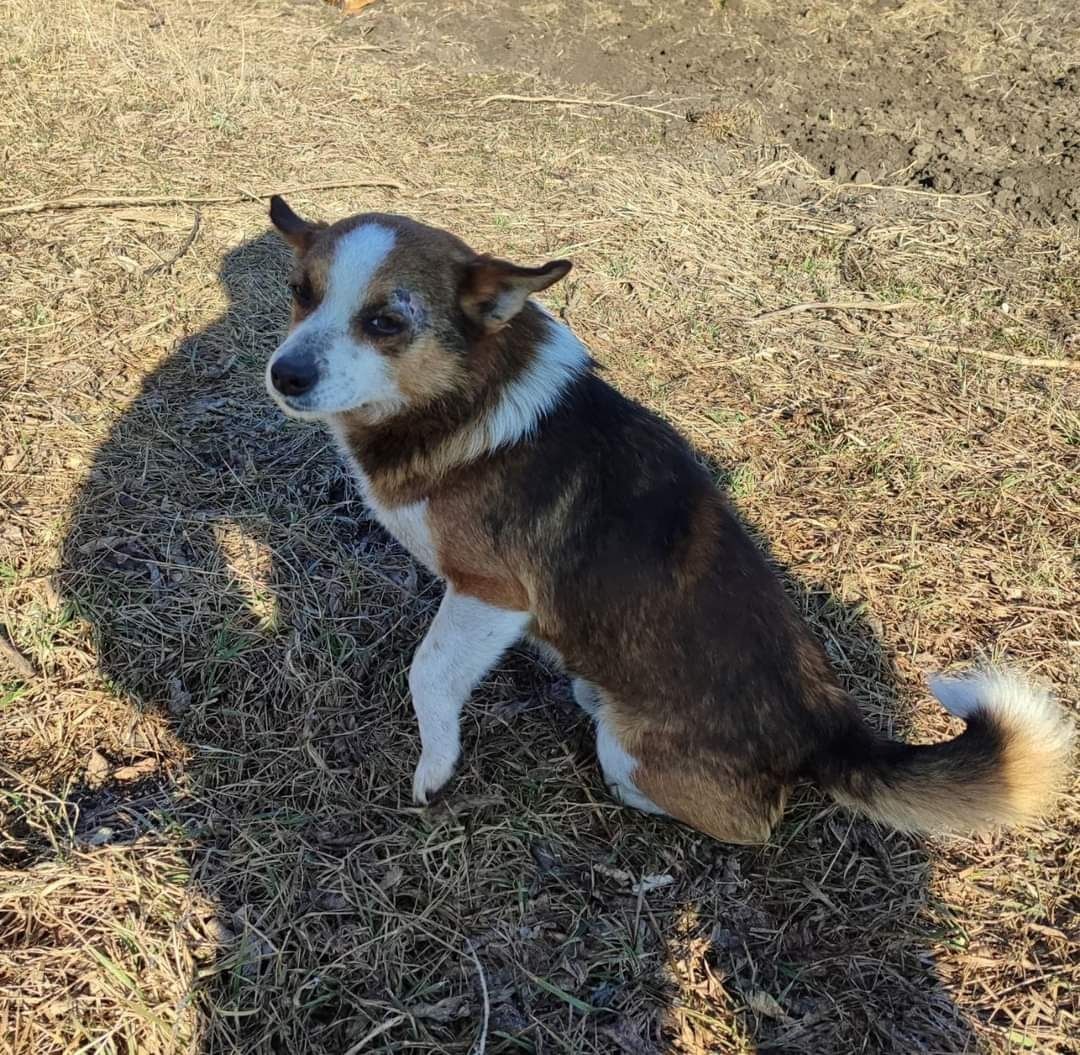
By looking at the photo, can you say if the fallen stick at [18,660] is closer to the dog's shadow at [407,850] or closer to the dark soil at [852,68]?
the dog's shadow at [407,850]

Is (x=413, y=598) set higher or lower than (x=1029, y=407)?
lower

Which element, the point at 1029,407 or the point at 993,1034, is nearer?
the point at 993,1034

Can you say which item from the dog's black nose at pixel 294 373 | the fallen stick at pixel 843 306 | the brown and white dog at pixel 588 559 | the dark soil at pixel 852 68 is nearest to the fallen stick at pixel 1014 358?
the fallen stick at pixel 843 306

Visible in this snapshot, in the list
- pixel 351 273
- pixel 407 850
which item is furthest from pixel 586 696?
pixel 351 273

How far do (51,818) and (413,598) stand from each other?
173cm

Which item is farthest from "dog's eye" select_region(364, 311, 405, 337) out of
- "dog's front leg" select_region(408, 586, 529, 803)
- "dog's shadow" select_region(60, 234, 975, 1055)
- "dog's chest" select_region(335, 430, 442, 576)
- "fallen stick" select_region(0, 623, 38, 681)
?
"fallen stick" select_region(0, 623, 38, 681)

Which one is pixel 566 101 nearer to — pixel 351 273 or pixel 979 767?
pixel 351 273

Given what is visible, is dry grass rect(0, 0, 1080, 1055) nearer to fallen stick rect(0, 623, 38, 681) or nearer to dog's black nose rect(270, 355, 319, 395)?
fallen stick rect(0, 623, 38, 681)

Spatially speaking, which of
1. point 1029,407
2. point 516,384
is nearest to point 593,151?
point 1029,407

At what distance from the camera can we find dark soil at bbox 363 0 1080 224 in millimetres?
6977

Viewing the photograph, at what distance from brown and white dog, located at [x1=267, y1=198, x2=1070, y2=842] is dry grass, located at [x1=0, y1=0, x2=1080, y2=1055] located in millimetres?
501

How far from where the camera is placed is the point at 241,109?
279 inches

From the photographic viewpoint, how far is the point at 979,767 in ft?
8.67

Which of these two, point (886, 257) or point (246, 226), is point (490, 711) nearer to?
point (246, 226)
